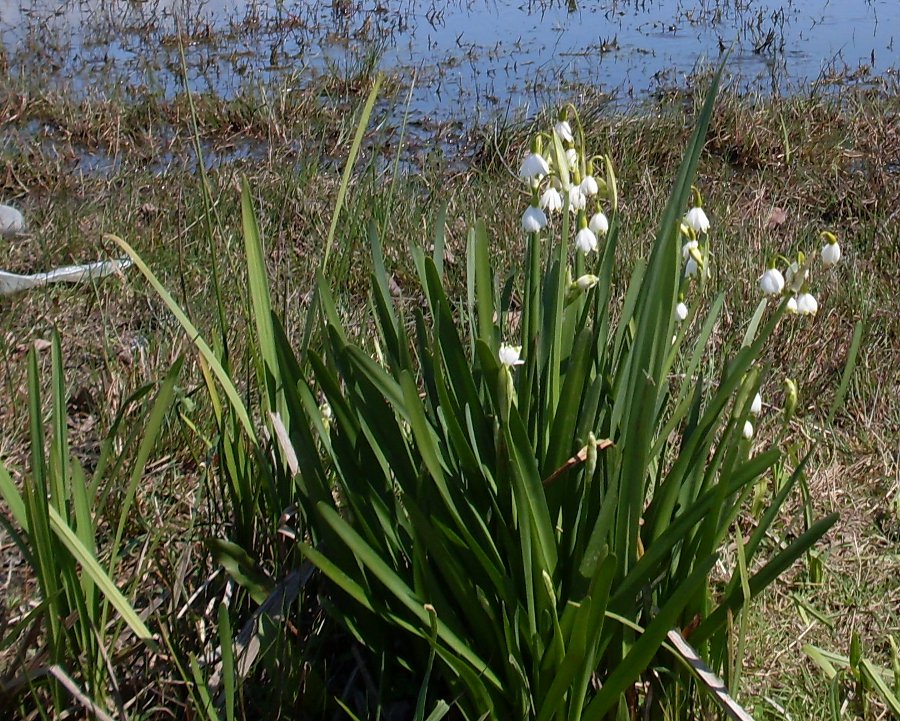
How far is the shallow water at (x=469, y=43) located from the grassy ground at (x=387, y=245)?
0.71 m

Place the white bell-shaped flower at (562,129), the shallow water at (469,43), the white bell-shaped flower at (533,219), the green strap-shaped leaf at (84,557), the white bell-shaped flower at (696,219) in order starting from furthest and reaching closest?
1. the shallow water at (469,43)
2. the white bell-shaped flower at (696,219)
3. the white bell-shaped flower at (562,129)
4. the white bell-shaped flower at (533,219)
5. the green strap-shaped leaf at (84,557)

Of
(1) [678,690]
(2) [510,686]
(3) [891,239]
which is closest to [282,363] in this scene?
(2) [510,686]

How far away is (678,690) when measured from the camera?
5.12ft

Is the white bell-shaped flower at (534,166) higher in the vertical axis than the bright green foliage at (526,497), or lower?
higher

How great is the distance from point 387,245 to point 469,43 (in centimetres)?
493

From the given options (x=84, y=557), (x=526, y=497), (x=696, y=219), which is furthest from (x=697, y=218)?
(x=84, y=557)

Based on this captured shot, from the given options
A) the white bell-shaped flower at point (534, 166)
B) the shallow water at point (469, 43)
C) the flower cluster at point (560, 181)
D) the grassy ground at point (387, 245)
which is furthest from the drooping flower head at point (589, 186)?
the shallow water at point (469, 43)

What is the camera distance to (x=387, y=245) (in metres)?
3.68

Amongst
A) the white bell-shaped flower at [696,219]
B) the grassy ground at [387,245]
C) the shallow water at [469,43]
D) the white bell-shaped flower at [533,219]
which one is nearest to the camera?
the white bell-shaped flower at [533,219]

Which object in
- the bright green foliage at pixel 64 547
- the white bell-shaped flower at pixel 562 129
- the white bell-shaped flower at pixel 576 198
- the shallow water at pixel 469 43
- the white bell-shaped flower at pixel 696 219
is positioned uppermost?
the white bell-shaped flower at pixel 562 129

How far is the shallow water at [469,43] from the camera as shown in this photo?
6.68 meters

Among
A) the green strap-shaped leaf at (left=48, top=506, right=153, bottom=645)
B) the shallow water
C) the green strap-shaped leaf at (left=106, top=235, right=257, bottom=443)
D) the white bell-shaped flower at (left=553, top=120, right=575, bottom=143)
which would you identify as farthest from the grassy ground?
the shallow water

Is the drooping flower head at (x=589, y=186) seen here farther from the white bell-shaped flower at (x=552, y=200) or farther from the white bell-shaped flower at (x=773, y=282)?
the white bell-shaped flower at (x=773, y=282)

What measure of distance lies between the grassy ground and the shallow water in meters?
0.71
